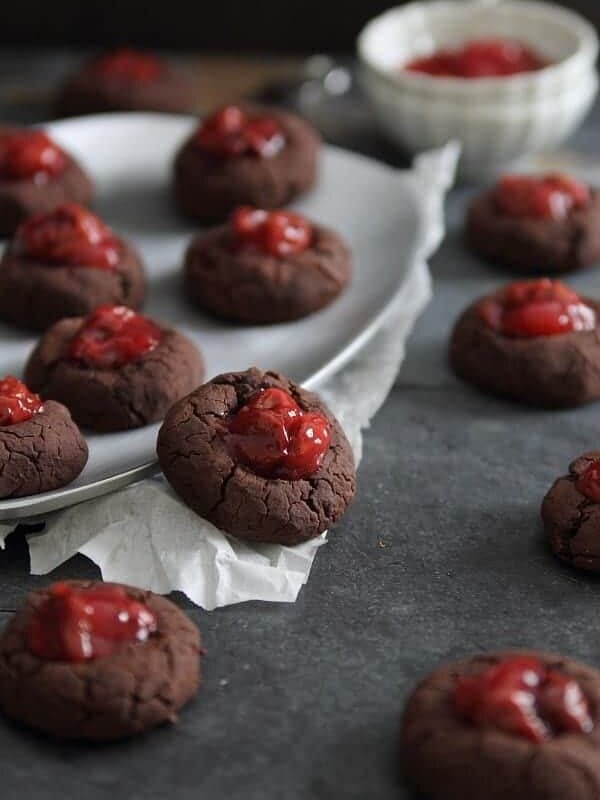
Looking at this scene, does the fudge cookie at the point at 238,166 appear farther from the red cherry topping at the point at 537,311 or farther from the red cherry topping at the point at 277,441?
the red cherry topping at the point at 277,441

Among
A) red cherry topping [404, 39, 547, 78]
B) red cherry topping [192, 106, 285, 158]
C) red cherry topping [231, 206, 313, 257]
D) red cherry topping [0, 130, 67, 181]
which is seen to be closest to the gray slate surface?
red cherry topping [231, 206, 313, 257]

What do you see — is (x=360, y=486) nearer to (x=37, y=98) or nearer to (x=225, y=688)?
(x=225, y=688)

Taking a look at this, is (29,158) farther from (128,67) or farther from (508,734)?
(508,734)

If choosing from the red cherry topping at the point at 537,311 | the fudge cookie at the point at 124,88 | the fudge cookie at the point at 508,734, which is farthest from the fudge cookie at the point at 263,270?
the fudge cookie at the point at 508,734

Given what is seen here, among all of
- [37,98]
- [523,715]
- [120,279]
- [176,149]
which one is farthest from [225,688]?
[37,98]

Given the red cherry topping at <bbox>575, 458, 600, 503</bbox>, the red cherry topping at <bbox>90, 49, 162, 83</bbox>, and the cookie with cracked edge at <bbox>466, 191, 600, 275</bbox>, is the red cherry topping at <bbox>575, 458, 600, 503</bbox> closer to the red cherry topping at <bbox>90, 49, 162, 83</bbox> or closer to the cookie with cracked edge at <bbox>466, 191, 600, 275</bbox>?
the cookie with cracked edge at <bbox>466, 191, 600, 275</bbox>
